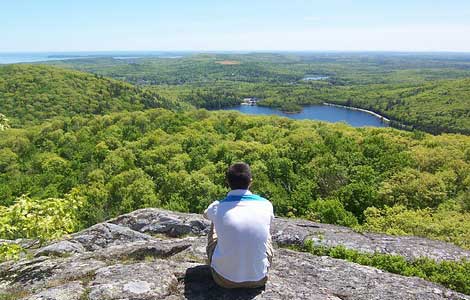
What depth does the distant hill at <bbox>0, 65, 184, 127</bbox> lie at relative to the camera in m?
154

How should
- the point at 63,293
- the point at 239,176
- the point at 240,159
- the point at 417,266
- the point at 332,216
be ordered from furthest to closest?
the point at 240,159, the point at 332,216, the point at 417,266, the point at 63,293, the point at 239,176

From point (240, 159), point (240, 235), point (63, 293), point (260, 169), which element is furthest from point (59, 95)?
point (240, 235)

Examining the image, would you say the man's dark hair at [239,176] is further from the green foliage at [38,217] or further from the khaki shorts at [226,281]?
the green foliage at [38,217]

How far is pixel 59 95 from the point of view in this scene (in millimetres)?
167500

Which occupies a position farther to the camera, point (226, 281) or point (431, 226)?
point (431, 226)

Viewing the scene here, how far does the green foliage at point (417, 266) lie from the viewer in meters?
9.66

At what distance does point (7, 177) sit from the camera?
69.2m

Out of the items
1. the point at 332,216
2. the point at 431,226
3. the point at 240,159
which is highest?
the point at 431,226

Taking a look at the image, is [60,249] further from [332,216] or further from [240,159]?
[240,159]

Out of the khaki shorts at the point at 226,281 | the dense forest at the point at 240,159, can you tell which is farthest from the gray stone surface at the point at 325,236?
the khaki shorts at the point at 226,281

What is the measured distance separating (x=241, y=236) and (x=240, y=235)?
26 millimetres

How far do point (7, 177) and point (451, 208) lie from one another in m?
70.8

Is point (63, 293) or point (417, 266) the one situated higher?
point (63, 293)

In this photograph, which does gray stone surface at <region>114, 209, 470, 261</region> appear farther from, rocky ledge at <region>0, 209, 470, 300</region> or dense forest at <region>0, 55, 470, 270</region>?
dense forest at <region>0, 55, 470, 270</region>
